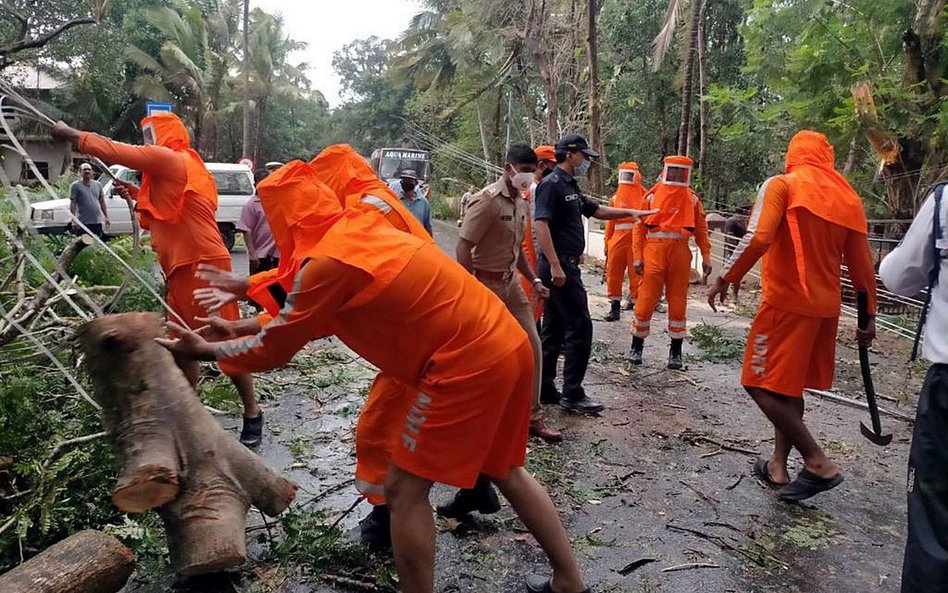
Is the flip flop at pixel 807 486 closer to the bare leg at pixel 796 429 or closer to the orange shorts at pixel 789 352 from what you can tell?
the bare leg at pixel 796 429

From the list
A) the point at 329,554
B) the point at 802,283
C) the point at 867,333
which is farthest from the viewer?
the point at 867,333

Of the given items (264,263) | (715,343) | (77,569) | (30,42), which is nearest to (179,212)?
(30,42)

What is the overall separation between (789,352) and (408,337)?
93.1 inches

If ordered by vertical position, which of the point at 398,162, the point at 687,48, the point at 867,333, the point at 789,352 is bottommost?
the point at 789,352

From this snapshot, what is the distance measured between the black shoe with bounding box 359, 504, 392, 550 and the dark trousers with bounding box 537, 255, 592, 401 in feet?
7.29

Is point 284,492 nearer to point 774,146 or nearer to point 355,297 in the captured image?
point 355,297

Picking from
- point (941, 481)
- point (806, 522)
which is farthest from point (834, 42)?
point (941, 481)

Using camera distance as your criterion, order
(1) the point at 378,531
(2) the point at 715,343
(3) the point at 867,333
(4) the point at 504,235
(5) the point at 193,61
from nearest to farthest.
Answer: (1) the point at 378,531, (3) the point at 867,333, (4) the point at 504,235, (2) the point at 715,343, (5) the point at 193,61

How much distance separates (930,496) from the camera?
7.27 feet

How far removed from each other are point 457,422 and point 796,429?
2266mm

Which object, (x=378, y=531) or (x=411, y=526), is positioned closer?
(x=411, y=526)

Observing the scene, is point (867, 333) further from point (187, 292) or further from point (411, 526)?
point (187, 292)

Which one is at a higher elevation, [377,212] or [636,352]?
[377,212]

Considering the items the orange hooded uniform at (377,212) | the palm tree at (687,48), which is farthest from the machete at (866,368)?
the palm tree at (687,48)
